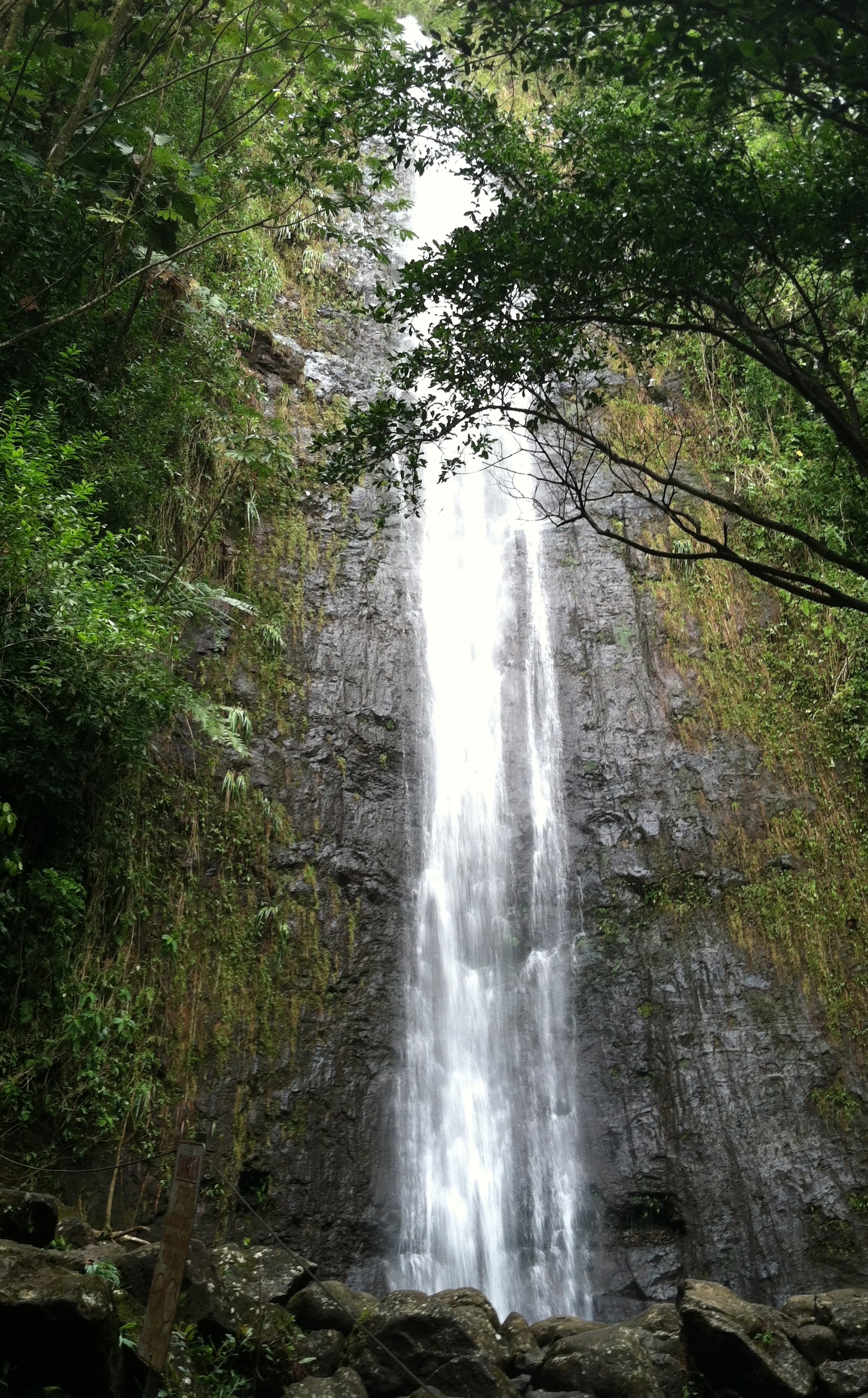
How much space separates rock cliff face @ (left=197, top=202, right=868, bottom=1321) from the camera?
A: 791cm

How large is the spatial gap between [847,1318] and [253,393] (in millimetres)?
10499

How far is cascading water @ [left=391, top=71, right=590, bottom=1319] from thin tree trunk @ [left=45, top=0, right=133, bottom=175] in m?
2.60

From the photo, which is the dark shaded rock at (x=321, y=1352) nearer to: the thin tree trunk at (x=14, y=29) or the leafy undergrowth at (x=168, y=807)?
the leafy undergrowth at (x=168, y=807)

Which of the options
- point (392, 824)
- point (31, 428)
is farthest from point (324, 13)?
point (392, 824)

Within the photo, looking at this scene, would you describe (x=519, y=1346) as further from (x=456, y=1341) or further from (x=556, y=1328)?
(x=456, y=1341)

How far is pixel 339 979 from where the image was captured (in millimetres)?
8930

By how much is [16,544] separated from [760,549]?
28.5 ft

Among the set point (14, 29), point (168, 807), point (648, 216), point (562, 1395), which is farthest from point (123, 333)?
point (562, 1395)

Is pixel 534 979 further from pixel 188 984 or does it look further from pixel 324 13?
pixel 324 13

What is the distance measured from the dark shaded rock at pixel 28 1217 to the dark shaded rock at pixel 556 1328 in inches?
133

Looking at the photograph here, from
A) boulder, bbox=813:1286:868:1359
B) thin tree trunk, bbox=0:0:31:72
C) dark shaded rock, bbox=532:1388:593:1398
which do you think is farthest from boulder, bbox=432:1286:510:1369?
thin tree trunk, bbox=0:0:31:72

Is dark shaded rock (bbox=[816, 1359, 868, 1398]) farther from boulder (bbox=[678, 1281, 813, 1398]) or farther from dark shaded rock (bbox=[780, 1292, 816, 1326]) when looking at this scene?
dark shaded rock (bbox=[780, 1292, 816, 1326])

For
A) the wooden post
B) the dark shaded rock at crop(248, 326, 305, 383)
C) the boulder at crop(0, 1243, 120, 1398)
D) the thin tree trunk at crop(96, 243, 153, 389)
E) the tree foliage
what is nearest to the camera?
the boulder at crop(0, 1243, 120, 1398)

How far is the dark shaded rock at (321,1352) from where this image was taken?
517cm
